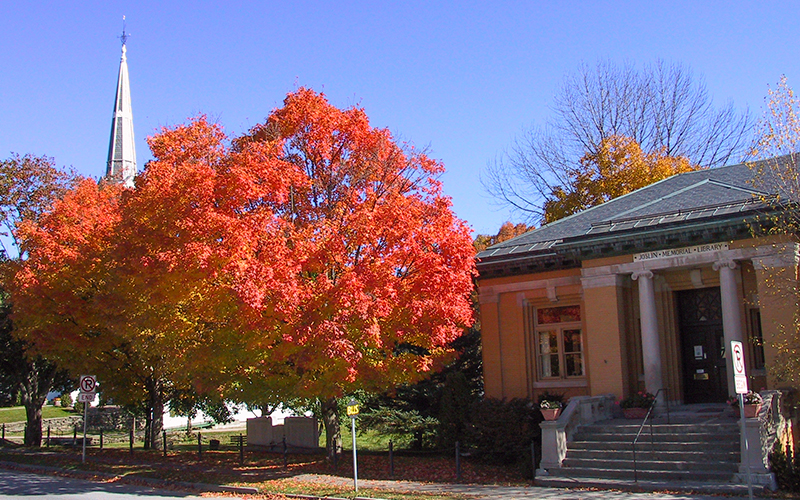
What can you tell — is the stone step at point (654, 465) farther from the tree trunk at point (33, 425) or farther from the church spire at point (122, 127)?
the church spire at point (122, 127)

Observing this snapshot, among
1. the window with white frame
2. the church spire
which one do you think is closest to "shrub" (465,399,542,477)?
the window with white frame

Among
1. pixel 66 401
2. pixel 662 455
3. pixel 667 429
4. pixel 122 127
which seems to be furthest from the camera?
pixel 122 127

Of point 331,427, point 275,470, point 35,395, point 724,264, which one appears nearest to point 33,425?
point 35,395

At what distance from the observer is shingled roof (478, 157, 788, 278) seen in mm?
18516

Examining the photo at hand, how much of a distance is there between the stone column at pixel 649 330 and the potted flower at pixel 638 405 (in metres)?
0.40

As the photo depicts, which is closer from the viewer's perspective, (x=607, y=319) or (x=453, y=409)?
(x=607, y=319)

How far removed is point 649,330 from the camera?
779 inches

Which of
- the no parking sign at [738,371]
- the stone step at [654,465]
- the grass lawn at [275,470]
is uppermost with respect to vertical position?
the no parking sign at [738,371]

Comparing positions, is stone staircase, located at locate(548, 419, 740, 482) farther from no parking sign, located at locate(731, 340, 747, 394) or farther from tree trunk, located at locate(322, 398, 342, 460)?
tree trunk, located at locate(322, 398, 342, 460)

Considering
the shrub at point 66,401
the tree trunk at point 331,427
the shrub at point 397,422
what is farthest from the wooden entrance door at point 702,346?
the shrub at point 66,401

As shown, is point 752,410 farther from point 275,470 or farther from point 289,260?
point 275,470

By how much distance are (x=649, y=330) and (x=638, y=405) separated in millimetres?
2068

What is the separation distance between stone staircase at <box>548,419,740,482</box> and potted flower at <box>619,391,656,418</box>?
0.73 m

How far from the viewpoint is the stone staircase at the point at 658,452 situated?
15.6m
